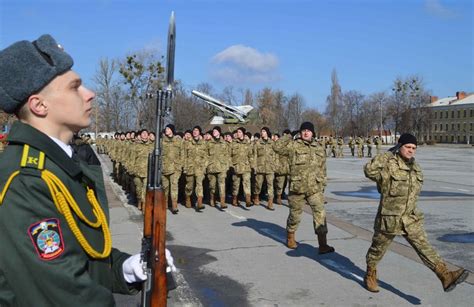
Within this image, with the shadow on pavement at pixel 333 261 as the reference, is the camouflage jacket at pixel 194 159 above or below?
above

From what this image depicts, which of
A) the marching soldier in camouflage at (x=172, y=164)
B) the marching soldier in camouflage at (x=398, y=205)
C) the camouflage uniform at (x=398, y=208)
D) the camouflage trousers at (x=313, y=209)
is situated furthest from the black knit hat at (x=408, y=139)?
the marching soldier in camouflage at (x=172, y=164)

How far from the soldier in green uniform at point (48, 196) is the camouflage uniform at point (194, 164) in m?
9.94

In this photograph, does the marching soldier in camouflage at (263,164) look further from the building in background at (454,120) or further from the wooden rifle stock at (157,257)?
the building in background at (454,120)

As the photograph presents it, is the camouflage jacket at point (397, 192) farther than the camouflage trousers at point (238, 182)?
No

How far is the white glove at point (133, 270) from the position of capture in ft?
6.49

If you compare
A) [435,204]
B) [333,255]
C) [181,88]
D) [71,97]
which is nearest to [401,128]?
[181,88]

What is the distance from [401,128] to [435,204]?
250 ft

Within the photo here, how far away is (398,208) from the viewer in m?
5.36

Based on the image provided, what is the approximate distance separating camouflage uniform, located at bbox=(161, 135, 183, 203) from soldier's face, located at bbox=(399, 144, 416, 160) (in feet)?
21.9


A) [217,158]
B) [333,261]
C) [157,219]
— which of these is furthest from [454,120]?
[157,219]

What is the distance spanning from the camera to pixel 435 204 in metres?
12.1

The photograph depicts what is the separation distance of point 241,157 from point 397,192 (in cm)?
732

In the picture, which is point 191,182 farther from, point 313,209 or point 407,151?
point 407,151

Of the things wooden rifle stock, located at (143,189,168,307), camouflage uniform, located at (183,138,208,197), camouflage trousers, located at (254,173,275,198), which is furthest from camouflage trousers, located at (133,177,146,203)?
wooden rifle stock, located at (143,189,168,307)
